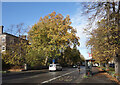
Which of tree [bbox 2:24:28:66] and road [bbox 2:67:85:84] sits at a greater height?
tree [bbox 2:24:28:66]

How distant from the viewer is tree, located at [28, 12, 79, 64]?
33.8 metres

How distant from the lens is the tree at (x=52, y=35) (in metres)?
33.8

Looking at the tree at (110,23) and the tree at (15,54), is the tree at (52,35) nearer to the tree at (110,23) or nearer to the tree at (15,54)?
the tree at (15,54)

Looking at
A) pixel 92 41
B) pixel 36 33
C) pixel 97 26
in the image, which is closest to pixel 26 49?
pixel 36 33

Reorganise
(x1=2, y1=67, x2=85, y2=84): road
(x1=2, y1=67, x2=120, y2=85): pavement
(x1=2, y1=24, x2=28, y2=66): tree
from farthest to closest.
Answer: (x1=2, y1=24, x2=28, y2=66): tree → (x1=2, y1=67, x2=85, y2=84): road → (x1=2, y1=67, x2=120, y2=85): pavement

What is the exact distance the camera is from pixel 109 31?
1684cm

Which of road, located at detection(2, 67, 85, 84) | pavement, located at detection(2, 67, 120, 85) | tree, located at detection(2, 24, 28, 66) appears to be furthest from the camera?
tree, located at detection(2, 24, 28, 66)

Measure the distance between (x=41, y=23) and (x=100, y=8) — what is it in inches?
828

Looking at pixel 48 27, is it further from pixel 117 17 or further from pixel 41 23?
pixel 117 17

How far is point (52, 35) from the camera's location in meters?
33.7

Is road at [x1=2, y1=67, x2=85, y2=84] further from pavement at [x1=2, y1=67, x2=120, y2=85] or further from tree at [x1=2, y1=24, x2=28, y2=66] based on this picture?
tree at [x1=2, y1=24, x2=28, y2=66]

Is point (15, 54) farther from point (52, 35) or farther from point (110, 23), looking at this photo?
point (110, 23)

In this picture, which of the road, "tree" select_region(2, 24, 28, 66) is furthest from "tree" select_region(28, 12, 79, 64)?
the road

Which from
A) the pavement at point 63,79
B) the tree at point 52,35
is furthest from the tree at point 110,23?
the tree at point 52,35
